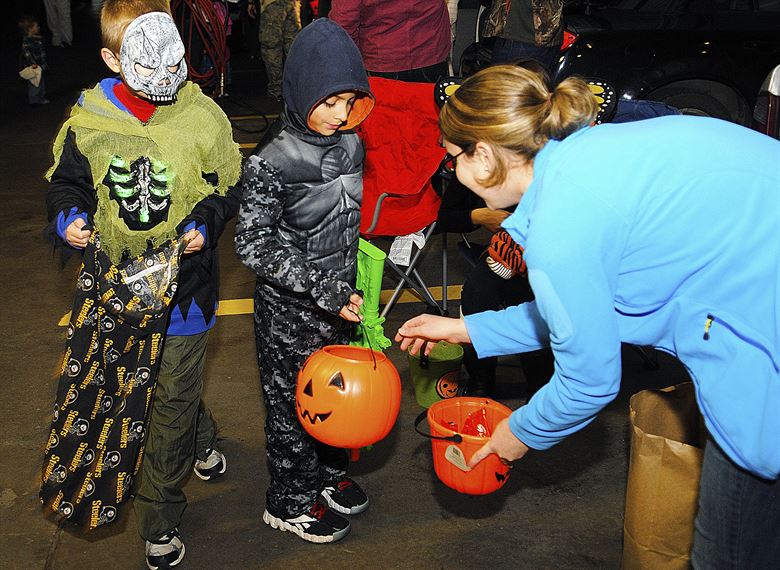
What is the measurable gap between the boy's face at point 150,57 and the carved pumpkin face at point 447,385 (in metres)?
1.90

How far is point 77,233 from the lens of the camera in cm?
281

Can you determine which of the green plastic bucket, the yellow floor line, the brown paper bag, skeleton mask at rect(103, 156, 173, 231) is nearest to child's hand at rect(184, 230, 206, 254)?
skeleton mask at rect(103, 156, 173, 231)

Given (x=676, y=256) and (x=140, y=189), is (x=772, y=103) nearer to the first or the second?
(x=676, y=256)

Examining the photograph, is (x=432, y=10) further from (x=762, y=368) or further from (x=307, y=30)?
(x=762, y=368)

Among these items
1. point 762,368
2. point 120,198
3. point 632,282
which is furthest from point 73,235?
→ point 762,368

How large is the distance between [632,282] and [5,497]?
2746 mm

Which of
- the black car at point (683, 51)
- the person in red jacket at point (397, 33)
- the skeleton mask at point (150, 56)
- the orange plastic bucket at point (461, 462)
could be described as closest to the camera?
the orange plastic bucket at point (461, 462)

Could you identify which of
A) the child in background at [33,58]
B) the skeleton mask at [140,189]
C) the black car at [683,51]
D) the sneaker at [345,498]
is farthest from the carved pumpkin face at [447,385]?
the child in background at [33,58]

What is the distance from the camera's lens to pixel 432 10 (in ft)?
19.1

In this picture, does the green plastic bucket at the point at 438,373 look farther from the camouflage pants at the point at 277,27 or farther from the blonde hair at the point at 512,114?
the camouflage pants at the point at 277,27

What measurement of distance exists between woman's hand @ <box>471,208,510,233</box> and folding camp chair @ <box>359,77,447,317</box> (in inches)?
22.0

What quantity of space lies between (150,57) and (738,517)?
206 cm

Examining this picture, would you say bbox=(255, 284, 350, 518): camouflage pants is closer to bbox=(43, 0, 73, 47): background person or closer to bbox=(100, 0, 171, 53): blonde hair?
bbox=(100, 0, 171, 53): blonde hair

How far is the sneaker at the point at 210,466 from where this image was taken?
3.73 m
